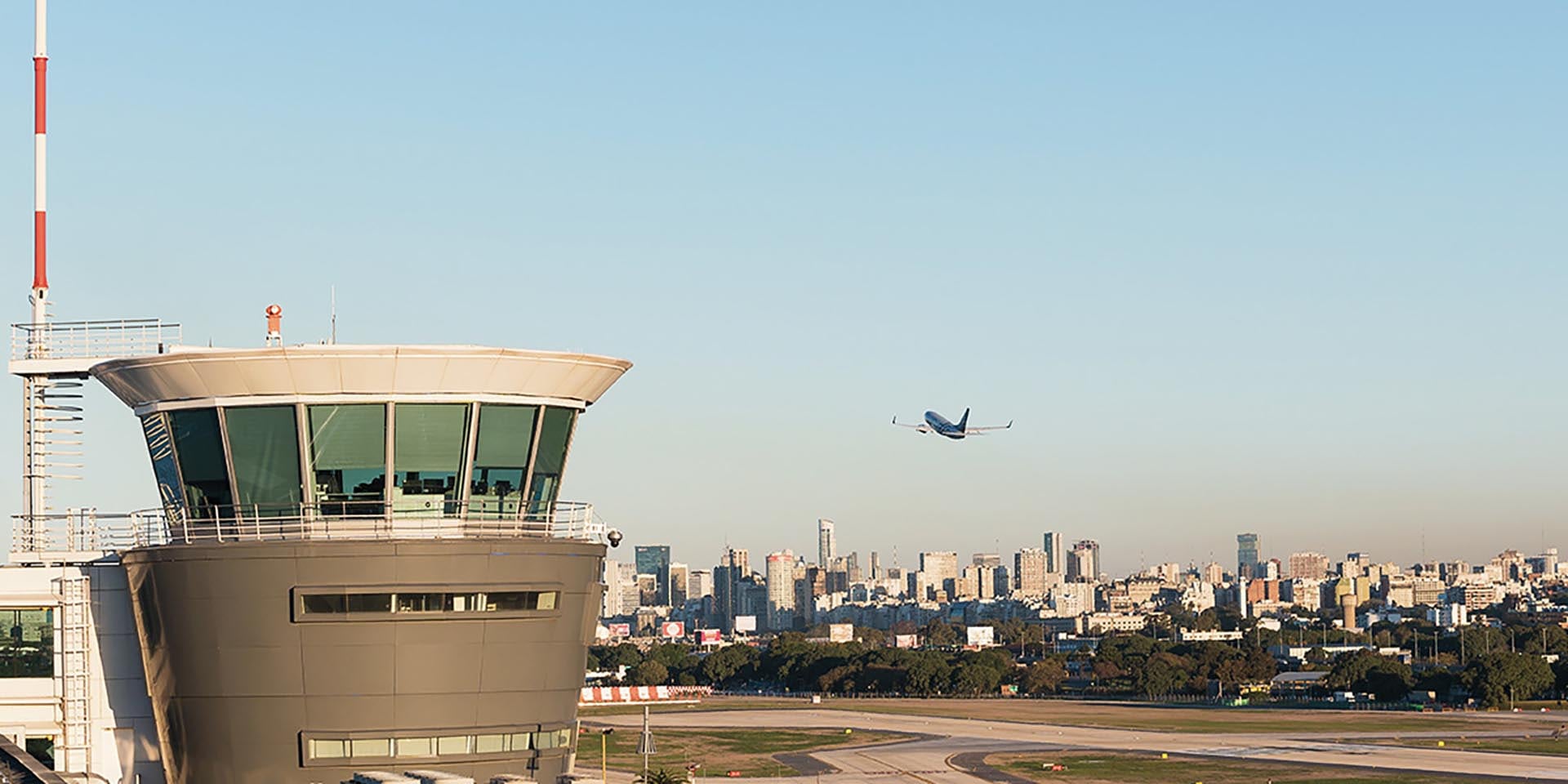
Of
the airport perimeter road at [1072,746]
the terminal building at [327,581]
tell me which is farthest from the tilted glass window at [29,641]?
the airport perimeter road at [1072,746]

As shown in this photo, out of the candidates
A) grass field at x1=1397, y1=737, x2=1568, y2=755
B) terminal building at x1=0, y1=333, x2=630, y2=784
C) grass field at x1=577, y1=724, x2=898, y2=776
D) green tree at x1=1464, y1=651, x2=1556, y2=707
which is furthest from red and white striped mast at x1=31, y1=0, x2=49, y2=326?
green tree at x1=1464, y1=651, x2=1556, y2=707

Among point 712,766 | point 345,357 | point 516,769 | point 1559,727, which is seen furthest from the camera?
point 1559,727

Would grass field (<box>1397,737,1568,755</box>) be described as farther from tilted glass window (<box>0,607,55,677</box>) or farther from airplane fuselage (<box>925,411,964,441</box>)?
tilted glass window (<box>0,607,55,677</box>)

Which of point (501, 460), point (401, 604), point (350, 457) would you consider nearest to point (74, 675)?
point (401, 604)

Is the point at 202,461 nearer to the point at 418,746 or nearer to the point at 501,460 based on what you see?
the point at 501,460

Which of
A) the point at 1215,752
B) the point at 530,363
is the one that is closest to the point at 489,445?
the point at 530,363

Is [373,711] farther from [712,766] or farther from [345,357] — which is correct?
[712,766]
